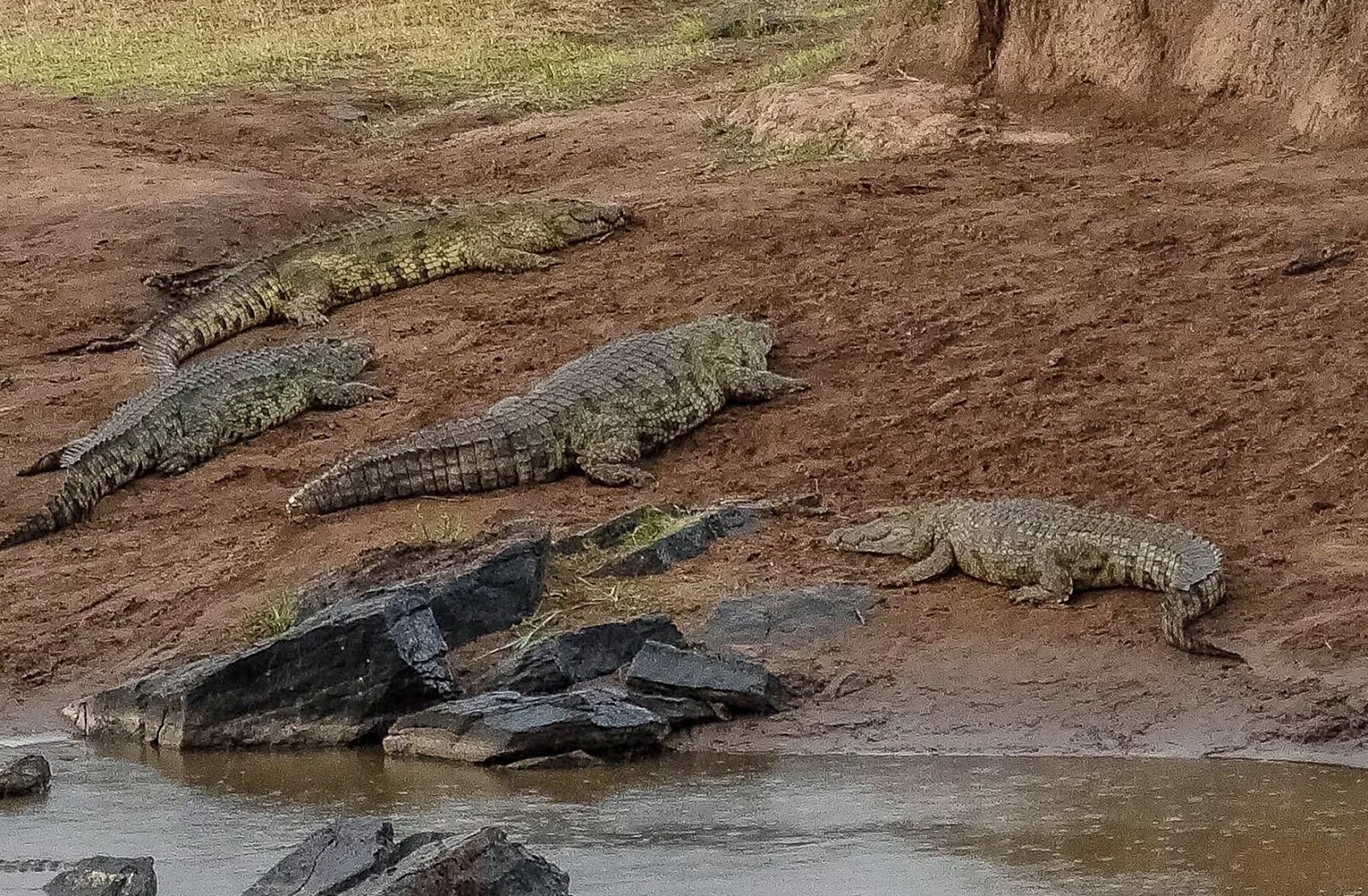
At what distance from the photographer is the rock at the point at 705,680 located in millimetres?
6227

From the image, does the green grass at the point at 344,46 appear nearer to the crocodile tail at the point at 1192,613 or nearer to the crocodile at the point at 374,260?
the crocodile at the point at 374,260

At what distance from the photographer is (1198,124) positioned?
11016mm

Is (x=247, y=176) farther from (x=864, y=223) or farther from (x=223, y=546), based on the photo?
(x=223, y=546)

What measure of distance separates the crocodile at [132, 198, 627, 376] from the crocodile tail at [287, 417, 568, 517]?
3101 millimetres

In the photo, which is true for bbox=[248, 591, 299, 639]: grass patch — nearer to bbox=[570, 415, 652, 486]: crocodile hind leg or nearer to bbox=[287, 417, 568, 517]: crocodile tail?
bbox=[287, 417, 568, 517]: crocodile tail

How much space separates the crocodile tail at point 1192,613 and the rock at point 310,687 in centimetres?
221

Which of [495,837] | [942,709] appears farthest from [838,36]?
[495,837]

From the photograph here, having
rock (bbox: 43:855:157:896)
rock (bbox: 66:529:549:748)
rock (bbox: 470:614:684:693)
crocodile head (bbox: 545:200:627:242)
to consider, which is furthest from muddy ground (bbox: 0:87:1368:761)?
rock (bbox: 43:855:157:896)

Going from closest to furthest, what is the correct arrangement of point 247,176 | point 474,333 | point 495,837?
point 495,837, point 474,333, point 247,176

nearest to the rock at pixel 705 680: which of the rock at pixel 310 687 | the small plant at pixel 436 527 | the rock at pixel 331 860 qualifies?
the rock at pixel 310 687

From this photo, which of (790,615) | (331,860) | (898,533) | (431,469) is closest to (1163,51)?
(898,533)

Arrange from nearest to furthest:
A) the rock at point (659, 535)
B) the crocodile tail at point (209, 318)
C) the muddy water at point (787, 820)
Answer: the muddy water at point (787, 820) < the rock at point (659, 535) < the crocodile tail at point (209, 318)

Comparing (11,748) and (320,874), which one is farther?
(11,748)

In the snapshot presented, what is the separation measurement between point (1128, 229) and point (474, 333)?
3.24 m
